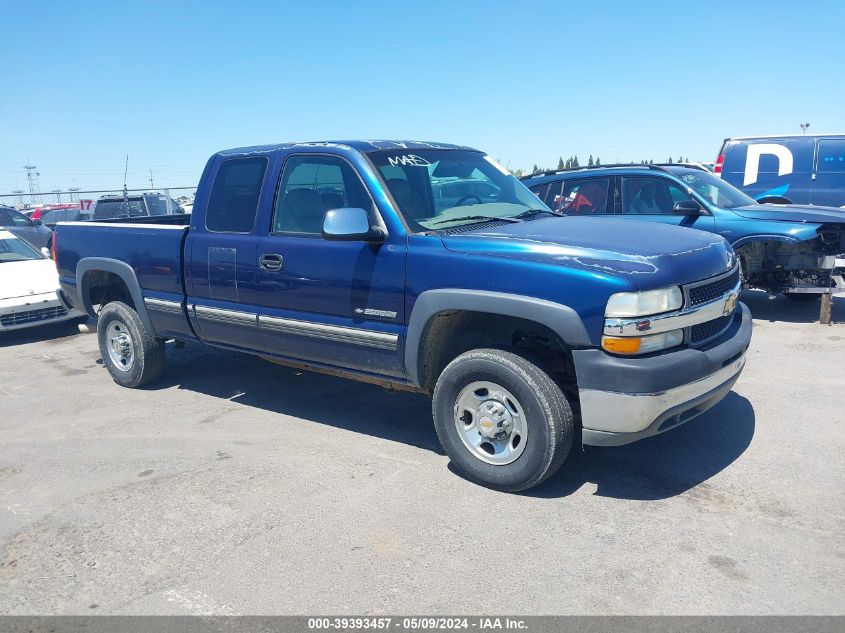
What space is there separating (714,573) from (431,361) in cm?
196

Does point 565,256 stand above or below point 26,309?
above

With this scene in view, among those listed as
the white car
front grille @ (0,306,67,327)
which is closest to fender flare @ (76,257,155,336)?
the white car

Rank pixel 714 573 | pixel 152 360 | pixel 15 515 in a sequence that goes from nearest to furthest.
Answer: pixel 714 573
pixel 15 515
pixel 152 360

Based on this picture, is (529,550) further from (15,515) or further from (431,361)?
(15,515)

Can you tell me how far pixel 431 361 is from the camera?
442 centimetres

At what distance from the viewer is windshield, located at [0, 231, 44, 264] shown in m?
9.88

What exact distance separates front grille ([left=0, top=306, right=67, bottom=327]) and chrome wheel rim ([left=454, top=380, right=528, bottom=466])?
23.1 feet

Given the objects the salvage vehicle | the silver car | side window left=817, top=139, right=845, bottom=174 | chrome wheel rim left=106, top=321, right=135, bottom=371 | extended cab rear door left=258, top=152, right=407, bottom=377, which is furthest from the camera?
the silver car

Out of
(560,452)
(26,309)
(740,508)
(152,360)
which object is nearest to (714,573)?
(740,508)

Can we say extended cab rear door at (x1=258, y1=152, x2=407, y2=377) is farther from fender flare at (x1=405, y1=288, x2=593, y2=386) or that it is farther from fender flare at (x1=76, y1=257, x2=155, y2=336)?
fender flare at (x1=76, y1=257, x2=155, y2=336)

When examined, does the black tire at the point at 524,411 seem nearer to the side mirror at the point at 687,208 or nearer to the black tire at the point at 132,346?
the black tire at the point at 132,346

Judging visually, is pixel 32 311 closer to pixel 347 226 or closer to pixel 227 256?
pixel 227 256

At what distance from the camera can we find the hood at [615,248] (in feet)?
12.1

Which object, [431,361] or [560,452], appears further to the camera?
[431,361]
